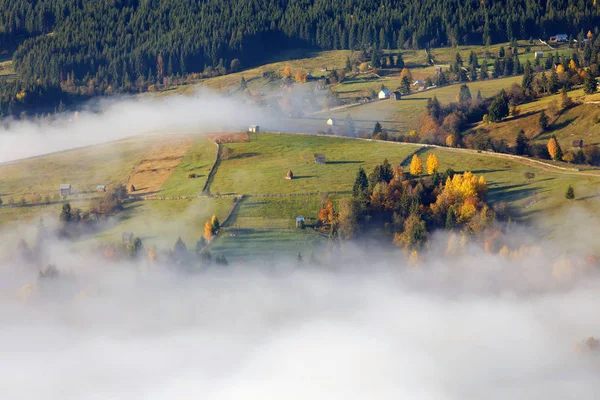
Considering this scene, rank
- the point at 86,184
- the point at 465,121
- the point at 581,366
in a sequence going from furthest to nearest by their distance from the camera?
the point at 465,121 < the point at 86,184 < the point at 581,366

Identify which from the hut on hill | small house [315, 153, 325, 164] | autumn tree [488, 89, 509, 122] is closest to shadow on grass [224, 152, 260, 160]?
small house [315, 153, 325, 164]

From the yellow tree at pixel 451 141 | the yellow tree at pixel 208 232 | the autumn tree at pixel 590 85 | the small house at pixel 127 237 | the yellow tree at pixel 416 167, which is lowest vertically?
the small house at pixel 127 237

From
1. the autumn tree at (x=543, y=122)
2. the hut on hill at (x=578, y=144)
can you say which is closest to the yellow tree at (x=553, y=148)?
the hut on hill at (x=578, y=144)

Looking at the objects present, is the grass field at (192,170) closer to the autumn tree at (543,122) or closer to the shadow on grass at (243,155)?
the shadow on grass at (243,155)

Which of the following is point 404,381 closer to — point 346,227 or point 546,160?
point 346,227

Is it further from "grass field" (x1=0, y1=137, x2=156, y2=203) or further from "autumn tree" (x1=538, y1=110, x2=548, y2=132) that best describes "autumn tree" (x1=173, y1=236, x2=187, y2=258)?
"autumn tree" (x1=538, y1=110, x2=548, y2=132)

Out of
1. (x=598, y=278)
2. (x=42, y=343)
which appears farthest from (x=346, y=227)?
(x=42, y=343)

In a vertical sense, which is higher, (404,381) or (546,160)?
(546,160)

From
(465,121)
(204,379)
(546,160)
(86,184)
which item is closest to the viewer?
(204,379)
